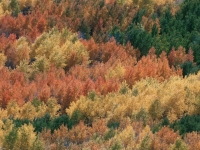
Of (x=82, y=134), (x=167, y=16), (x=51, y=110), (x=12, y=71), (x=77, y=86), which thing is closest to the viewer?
(x=82, y=134)

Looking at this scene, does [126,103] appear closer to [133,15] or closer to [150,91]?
[150,91]

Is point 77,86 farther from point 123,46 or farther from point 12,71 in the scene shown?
point 123,46

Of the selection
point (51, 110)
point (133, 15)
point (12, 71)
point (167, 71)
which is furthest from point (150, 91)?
point (133, 15)

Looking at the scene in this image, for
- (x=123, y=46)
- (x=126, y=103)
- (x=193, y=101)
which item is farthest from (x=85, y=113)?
(x=123, y=46)

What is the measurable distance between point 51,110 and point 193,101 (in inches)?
800

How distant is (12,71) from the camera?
276ft

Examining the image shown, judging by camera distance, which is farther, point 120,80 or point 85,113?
point 120,80

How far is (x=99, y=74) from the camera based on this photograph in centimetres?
8644

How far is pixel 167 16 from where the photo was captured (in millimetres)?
113250

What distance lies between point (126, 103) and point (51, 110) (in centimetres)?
1145

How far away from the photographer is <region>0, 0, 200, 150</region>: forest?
5306 centimetres

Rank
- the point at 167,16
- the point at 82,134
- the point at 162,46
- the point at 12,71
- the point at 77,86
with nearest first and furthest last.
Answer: the point at 82,134 < the point at 77,86 < the point at 12,71 < the point at 162,46 < the point at 167,16

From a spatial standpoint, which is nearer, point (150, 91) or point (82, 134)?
point (82, 134)

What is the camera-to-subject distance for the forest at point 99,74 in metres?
53.1
